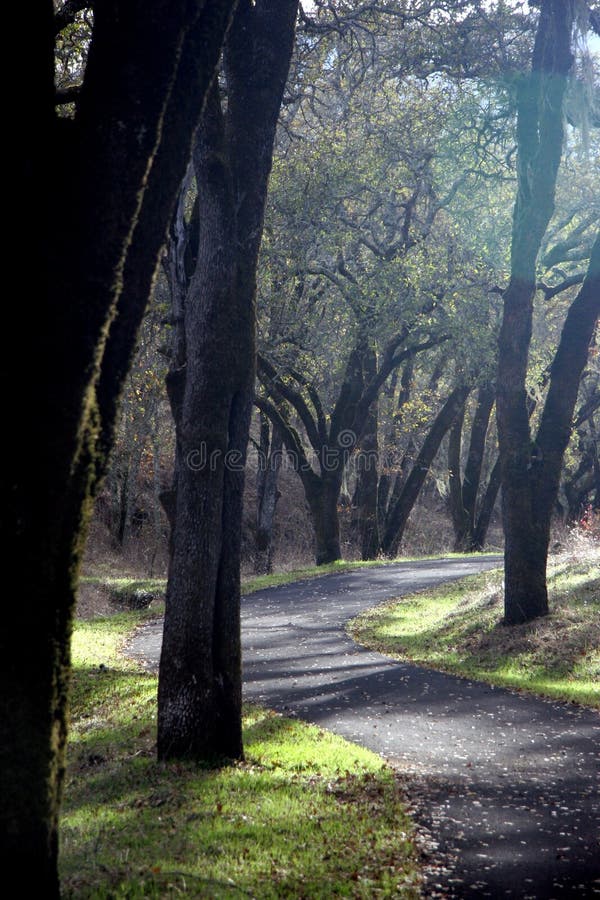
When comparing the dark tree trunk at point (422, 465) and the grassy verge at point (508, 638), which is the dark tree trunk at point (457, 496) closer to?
the dark tree trunk at point (422, 465)

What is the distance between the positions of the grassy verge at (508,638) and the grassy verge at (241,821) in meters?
4.35

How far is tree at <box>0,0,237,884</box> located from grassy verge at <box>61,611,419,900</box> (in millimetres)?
1297

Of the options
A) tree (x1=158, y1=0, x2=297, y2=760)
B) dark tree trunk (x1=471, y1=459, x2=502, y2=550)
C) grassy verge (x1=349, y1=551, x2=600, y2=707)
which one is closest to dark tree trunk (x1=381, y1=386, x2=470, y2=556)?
dark tree trunk (x1=471, y1=459, x2=502, y2=550)

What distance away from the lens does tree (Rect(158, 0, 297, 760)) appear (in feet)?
25.9

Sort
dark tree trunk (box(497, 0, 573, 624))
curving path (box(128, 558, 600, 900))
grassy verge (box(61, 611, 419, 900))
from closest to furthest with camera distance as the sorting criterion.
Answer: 1. grassy verge (box(61, 611, 419, 900))
2. curving path (box(128, 558, 600, 900))
3. dark tree trunk (box(497, 0, 573, 624))

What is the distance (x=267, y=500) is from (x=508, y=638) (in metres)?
16.8

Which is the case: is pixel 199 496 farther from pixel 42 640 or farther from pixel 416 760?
pixel 42 640

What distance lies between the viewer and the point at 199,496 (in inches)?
316

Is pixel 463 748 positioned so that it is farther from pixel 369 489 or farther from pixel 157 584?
pixel 369 489

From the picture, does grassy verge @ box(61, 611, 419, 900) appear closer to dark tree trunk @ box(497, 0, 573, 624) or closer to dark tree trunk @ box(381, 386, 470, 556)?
dark tree trunk @ box(497, 0, 573, 624)

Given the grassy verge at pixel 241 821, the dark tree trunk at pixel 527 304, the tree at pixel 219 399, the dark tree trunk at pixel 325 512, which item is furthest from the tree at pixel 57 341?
the dark tree trunk at pixel 325 512

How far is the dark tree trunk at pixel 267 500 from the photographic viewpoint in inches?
1188

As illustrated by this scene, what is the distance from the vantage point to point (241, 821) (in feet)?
20.4

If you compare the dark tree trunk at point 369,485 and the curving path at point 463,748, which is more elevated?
the dark tree trunk at point 369,485
